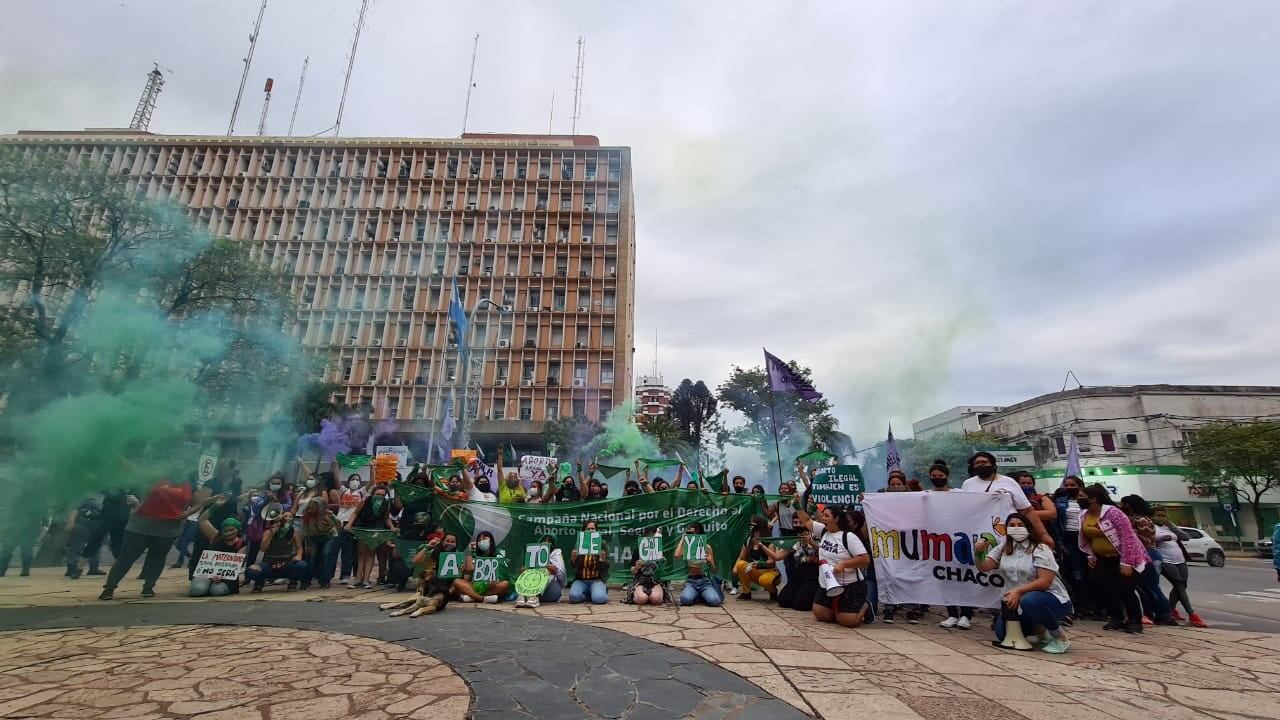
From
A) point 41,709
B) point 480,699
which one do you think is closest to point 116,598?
point 41,709

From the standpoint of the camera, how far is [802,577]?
6891 mm

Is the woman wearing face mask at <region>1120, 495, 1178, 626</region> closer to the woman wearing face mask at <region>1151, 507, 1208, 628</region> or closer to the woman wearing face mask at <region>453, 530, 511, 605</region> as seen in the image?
the woman wearing face mask at <region>1151, 507, 1208, 628</region>

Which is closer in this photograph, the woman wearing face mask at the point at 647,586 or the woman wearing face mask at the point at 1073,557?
the woman wearing face mask at the point at 1073,557

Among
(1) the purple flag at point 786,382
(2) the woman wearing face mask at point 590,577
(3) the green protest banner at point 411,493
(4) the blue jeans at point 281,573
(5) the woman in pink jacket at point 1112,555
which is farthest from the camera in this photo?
(1) the purple flag at point 786,382

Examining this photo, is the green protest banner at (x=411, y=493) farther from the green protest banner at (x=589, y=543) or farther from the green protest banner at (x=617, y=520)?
the green protest banner at (x=589, y=543)

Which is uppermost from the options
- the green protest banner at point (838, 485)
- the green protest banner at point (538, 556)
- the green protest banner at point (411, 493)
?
the green protest banner at point (838, 485)

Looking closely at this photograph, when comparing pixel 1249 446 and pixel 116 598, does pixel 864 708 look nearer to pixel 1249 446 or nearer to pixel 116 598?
pixel 116 598

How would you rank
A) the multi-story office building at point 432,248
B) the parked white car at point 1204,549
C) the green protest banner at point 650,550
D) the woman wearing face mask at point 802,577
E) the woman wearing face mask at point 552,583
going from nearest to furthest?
the woman wearing face mask at point 802,577 < the woman wearing face mask at point 552,583 < the green protest banner at point 650,550 < the parked white car at point 1204,549 < the multi-story office building at point 432,248

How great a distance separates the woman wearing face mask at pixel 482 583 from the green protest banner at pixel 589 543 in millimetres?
1098

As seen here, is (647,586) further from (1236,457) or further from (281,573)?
(1236,457)

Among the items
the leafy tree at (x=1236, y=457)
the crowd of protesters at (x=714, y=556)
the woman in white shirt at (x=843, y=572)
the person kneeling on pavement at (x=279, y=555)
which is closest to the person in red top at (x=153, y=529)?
the crowd of protesters at (x=714, y=556)

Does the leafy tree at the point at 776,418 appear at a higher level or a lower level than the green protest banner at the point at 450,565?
higher

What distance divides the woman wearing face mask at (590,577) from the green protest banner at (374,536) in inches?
122

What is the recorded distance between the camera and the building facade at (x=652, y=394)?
10194 cm
